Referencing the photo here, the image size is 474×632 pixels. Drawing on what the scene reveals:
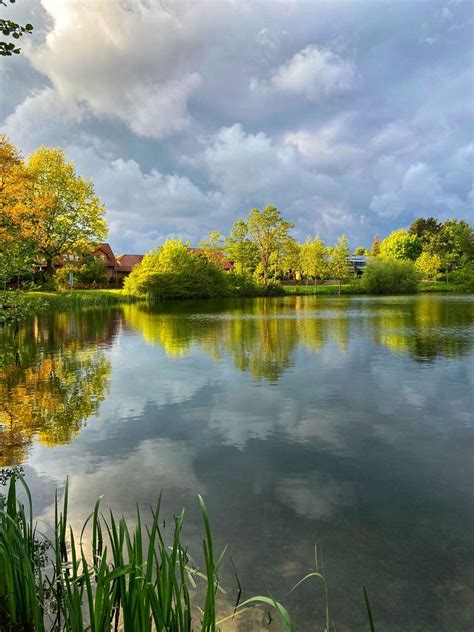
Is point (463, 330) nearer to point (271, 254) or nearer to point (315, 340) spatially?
point (315, 340)

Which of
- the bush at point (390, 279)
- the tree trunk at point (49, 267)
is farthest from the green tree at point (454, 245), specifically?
the tree trunk at point (49, 267)

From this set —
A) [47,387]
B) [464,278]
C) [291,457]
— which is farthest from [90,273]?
[464,278]

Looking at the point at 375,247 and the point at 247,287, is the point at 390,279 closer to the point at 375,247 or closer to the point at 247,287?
the point at 247,287

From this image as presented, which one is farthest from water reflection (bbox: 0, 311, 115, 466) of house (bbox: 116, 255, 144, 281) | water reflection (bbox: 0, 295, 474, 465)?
house (bbox: 116, 255, 144, 281)

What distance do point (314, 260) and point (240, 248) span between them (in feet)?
70.7

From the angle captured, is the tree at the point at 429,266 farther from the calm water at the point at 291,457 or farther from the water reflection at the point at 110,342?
the calm water at the point at 291,457

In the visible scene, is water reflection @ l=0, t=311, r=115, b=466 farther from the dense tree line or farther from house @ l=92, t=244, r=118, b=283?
house @ l=92, t=244, r=118, b=283

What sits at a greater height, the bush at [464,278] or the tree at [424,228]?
the tree at [424,228]

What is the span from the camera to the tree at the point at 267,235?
8762 centimetres

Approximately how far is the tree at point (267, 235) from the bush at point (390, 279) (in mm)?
20711

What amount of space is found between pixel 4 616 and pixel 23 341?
72.0ft

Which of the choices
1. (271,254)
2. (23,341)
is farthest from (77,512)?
(271,254)

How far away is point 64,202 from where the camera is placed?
175ft

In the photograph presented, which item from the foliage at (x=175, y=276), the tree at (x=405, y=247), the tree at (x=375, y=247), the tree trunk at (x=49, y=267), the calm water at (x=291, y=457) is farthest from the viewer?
the tree at (x=375, y=247)
